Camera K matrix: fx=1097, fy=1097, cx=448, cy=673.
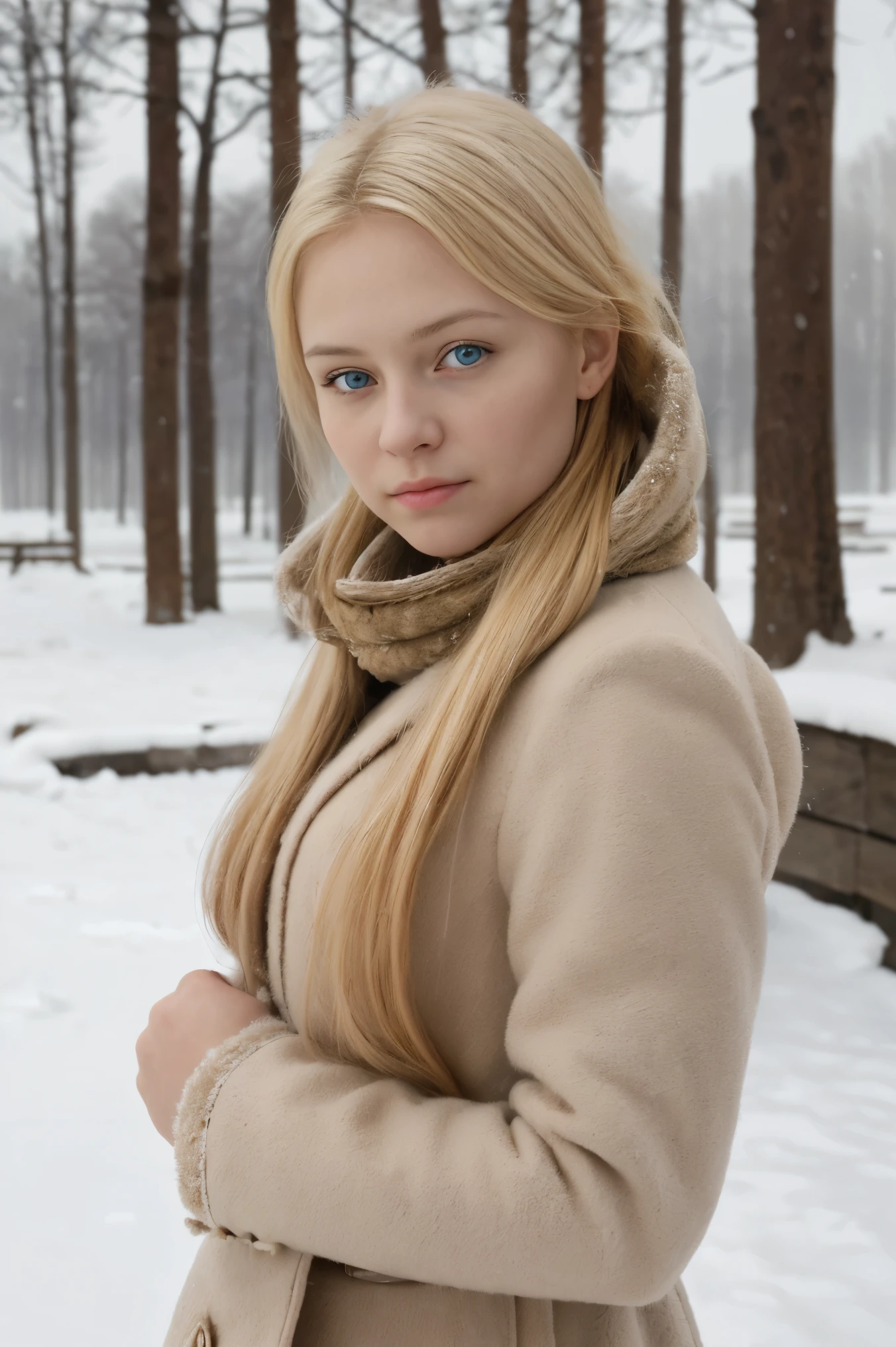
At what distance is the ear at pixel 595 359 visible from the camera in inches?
29.3

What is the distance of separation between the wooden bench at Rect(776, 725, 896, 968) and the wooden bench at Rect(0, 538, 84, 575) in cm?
600

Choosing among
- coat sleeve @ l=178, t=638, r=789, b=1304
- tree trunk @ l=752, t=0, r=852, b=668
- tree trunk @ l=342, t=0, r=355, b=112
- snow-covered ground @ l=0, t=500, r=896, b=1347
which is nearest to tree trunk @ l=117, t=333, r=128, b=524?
tree trunk @ l=342, t=0, r=355, b=112

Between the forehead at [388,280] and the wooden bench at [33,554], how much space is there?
7.16m

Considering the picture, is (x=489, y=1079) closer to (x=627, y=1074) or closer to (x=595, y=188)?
(x=627, y=1074)

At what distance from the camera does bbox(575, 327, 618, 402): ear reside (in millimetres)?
745

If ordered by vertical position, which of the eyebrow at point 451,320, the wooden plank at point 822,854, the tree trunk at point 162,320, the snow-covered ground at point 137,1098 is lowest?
the snow-covered ground at point 137,1098

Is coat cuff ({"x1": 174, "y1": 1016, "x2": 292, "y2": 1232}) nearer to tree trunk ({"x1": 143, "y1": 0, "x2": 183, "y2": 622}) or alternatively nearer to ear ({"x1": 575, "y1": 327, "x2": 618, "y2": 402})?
ear ({"x1": 575, "y1": 327, "x2": 618, "y2": 402})

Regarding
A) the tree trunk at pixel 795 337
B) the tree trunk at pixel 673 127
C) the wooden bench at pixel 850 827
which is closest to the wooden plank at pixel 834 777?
the wooden bench at pixel 850 827

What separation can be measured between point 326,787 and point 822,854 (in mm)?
2222

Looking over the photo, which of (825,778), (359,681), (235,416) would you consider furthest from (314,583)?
(235,416)

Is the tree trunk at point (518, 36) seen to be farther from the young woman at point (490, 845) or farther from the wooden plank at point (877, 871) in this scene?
the young woman at point (490, 845)

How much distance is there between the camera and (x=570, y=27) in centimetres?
598

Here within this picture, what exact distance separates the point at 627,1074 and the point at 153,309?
6.67 metres

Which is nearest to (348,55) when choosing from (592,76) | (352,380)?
(592,76)
